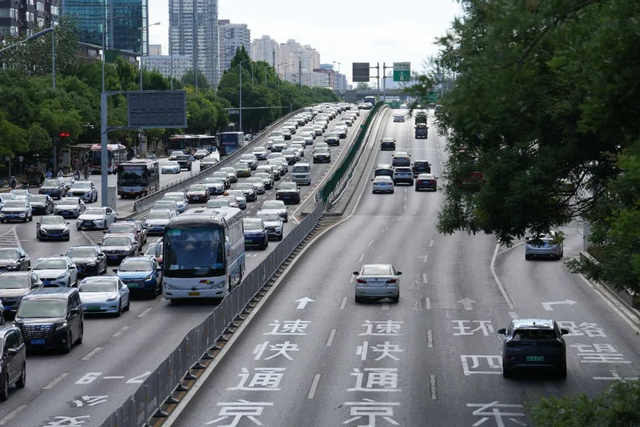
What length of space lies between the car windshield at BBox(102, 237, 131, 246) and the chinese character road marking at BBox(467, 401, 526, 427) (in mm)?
27988

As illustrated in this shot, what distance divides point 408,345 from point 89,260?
17004 mm

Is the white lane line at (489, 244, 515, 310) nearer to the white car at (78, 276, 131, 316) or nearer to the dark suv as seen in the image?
the white car at (78, 276, 131, 316)

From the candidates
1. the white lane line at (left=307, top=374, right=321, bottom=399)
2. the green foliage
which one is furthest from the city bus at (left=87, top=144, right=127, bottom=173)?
the green foliage

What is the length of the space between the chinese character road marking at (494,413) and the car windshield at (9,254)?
24.7 meters

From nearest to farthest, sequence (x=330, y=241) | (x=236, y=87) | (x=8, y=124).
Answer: (x=330, y=241) → (x=8, y=124) → (x=236, y=87)

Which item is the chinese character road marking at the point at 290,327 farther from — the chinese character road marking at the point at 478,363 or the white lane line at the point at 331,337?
the chinese character road marking at the point at 478,363

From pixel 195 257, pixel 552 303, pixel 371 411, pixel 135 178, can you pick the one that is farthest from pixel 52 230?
pixel 371 411

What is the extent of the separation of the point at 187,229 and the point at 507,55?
92.9 ft

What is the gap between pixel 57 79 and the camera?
124m

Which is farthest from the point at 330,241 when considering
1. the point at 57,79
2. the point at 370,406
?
the point at 57,79

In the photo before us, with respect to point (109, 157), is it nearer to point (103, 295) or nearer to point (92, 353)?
A: point (103, 295)

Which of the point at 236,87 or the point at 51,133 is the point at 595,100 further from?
the point at 236,87

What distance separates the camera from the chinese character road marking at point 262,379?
2762 cm

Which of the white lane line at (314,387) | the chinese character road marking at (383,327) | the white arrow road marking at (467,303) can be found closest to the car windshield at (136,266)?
the chinese character road marking at (383,327)
